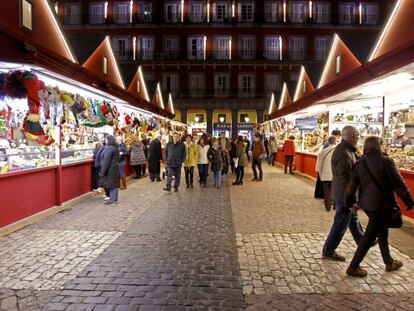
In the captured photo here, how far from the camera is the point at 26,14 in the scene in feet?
25.2

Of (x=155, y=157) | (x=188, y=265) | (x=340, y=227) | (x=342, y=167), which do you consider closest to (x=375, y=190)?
(x=342, y=167)

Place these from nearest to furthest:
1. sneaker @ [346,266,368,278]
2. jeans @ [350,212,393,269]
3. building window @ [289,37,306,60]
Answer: jeans @ [350,212,393,269] < sneaker @ [346,266,368,278] < building window @ [289,37,306,60]

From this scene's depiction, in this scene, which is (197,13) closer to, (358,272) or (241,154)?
(241,154)

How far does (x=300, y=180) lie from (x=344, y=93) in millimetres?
4701

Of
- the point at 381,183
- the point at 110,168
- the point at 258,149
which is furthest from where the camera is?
the point at 258,149

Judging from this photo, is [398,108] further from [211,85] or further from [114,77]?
[211,85]

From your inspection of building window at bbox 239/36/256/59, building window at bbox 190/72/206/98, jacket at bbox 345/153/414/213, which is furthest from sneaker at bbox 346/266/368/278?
building window at bbox 239/36/256/59

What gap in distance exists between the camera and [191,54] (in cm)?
4112

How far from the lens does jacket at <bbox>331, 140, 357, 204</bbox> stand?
4961 mm

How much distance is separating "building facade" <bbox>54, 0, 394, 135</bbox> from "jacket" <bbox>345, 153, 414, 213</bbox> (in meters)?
35.9

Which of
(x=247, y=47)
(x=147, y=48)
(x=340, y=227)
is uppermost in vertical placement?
(x=247, y=47)

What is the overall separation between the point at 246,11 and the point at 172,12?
26.5 feet

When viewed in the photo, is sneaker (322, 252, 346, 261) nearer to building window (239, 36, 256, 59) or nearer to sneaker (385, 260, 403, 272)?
sneaker (385, 260, 403, 272)

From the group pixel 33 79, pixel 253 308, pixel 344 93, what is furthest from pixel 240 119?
pixel 253 308
